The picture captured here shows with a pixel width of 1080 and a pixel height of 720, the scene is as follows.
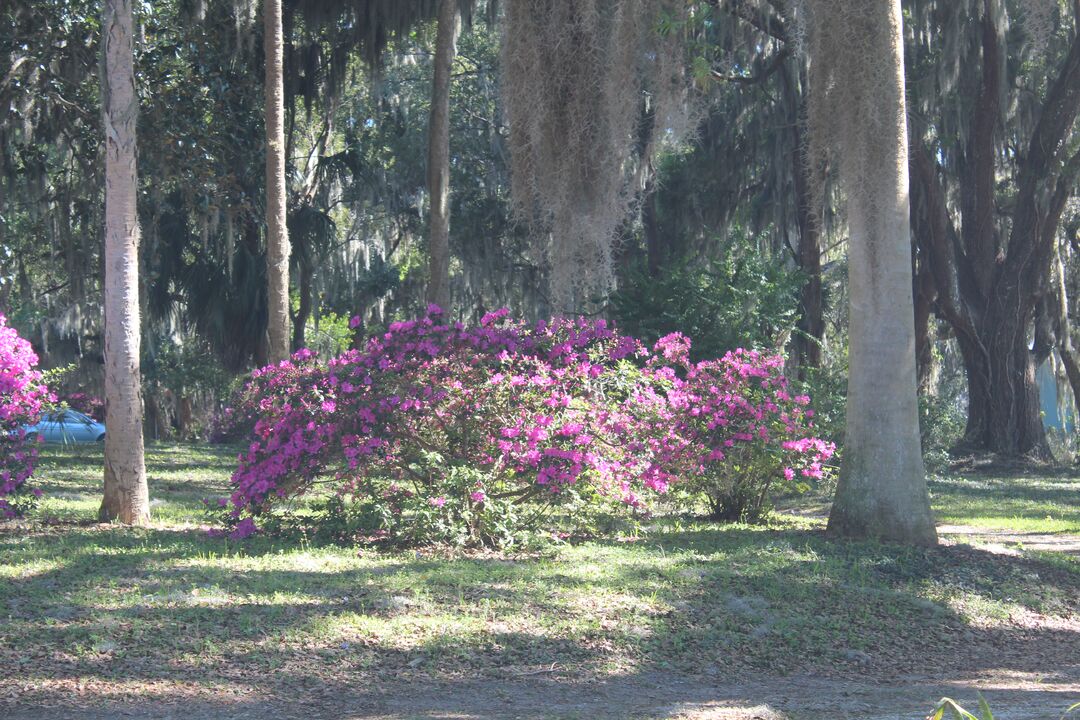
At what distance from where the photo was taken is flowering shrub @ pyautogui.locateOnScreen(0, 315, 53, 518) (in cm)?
898

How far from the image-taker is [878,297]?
870cm

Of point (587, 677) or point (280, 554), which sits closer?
point (587, 677)

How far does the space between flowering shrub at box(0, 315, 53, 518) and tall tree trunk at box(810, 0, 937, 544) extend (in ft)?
22.4

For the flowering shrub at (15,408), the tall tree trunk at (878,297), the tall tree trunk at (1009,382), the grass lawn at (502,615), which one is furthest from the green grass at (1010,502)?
the flowering shrub at (15,408)

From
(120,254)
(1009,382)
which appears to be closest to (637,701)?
(120,254)

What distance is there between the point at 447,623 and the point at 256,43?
12.6m

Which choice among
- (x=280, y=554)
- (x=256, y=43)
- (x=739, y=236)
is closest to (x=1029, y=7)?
(x=739, y=236)

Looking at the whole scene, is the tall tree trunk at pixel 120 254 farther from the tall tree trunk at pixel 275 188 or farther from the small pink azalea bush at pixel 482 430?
the tall tree trunk at pixel 275 188

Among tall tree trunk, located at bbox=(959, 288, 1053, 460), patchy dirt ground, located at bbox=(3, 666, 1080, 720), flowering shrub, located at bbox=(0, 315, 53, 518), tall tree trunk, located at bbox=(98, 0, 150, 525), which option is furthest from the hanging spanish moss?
tall tree trunk, located at bbox=(959, 288, 1053, 460)

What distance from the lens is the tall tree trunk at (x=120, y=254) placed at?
9.40m

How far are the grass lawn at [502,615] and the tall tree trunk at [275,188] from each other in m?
4.17

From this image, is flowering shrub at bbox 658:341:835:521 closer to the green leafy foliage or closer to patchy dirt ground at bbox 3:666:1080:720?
patchy dirt ground at bbox 3:666:1080:720

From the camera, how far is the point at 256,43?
16625mm

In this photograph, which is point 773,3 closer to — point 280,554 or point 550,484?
point 550,484
